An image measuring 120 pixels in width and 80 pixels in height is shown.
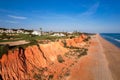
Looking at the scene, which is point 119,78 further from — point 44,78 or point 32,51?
point 32,51

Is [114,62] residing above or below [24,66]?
below

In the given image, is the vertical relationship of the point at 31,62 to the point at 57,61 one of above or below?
above

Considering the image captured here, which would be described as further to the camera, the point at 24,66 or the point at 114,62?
the point at 114,62

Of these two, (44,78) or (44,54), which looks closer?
(44,78)

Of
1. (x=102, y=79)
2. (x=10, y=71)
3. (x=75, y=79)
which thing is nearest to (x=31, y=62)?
(x=10, y=71)

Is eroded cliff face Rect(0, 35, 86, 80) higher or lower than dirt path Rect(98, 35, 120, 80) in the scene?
higher

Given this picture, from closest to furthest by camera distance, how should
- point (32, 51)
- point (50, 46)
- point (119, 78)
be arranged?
point (119, 78) < point (32, 51) < point (50, 46)

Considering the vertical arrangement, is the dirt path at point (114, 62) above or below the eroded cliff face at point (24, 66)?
below

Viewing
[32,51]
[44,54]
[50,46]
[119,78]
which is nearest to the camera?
[119,78]

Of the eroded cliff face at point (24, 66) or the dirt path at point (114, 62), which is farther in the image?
the dirt path at point (114, 62)

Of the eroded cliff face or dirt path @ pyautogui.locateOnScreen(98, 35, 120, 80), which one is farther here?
dirt path @ pyautogui.locateOnScreen(98, 35, 120, 80)

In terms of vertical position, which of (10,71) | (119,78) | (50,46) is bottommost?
(119,78)
